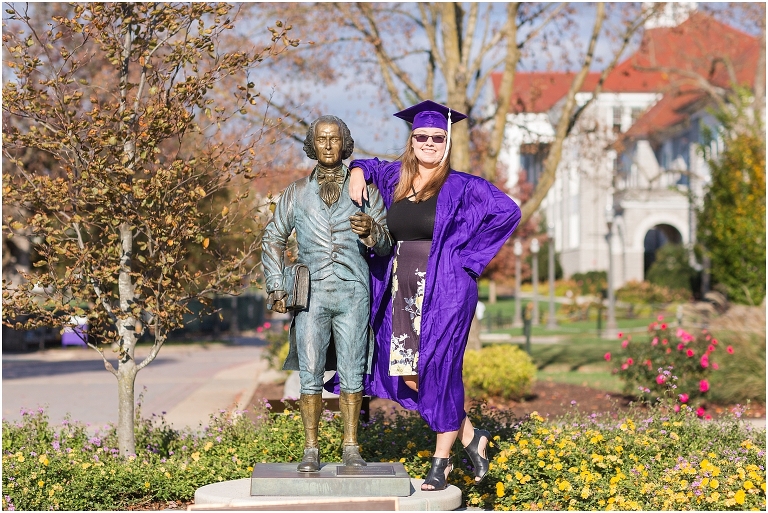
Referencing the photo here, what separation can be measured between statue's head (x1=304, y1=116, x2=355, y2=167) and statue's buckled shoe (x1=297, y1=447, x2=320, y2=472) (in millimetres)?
1659

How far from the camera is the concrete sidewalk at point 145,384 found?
12.4 m

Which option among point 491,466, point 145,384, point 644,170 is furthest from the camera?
point 644,170

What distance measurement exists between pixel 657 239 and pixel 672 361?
143ft

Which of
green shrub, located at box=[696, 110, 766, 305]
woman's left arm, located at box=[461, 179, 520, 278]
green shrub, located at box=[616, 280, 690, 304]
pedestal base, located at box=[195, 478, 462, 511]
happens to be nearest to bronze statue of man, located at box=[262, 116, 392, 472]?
pedestal base, located at box=[195, 478, 462, 511]

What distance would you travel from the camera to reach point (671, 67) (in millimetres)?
29281

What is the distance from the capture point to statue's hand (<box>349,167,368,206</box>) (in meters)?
5.54

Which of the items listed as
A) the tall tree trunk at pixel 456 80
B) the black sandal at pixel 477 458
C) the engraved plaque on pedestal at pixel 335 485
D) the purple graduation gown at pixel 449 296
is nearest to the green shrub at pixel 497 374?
the tall tree trunk at pixel 456 80

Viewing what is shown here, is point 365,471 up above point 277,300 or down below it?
below

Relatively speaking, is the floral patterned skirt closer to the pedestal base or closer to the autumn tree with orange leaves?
the pedestal base

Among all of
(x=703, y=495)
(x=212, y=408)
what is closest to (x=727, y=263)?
(x=212, y=408)

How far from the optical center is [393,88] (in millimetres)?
13766

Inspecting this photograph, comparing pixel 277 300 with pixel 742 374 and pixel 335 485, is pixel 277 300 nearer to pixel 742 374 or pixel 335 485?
pixel 335 485

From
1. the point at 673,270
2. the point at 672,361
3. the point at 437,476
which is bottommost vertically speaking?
the point at 437,476

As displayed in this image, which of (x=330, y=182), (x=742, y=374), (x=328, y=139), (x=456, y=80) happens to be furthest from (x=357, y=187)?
(x=742, y=374)
